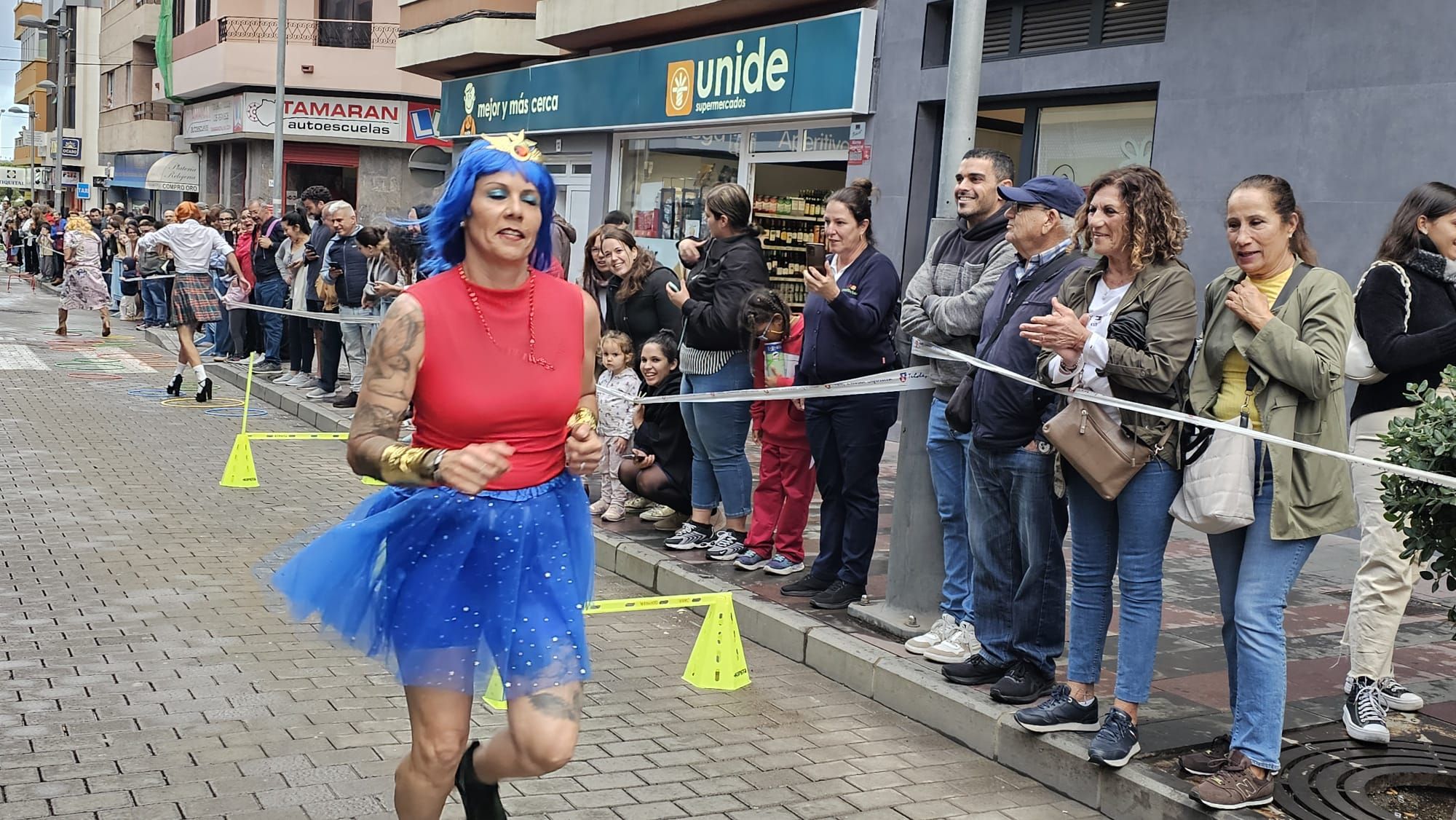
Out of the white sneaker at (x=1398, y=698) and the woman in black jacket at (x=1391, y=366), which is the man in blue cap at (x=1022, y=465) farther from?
the white sneaker at (x=1398, y=698)

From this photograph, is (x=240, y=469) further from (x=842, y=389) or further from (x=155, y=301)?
(x=155, y=301)

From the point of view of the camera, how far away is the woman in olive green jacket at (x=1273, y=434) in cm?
431

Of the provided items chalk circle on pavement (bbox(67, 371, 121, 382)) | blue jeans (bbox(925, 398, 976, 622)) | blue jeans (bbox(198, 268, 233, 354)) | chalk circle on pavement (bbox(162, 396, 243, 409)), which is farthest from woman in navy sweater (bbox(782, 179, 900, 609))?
blue jeans (bbox(198, 268, 233, 354))

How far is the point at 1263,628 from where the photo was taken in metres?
4.40

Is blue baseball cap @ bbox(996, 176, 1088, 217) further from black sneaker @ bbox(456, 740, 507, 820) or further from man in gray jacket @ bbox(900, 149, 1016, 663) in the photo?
black sneaker @ bbox(456, 740, 507, 820)

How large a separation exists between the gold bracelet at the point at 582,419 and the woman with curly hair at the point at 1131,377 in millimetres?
1693

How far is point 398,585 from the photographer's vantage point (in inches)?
136

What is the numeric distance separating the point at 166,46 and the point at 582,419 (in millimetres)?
45049

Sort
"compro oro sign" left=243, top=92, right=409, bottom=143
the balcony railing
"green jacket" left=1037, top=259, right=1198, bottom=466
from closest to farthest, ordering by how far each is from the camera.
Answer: "green jacket" left=1037, top=259, right=1198, bottom=466, the balcony railing, "compro oro sign" left=243, top=92, right=409, bottom=143

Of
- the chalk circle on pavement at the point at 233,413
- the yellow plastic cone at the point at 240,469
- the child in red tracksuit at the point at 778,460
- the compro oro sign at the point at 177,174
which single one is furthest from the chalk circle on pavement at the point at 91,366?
the compro oro sign at the point at 177,174

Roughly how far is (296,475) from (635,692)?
5610 millimetres

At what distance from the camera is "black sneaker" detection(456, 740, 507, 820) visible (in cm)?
363

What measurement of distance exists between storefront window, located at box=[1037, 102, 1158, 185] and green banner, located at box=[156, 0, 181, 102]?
37.6 metres

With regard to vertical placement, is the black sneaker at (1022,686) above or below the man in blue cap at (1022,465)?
below
